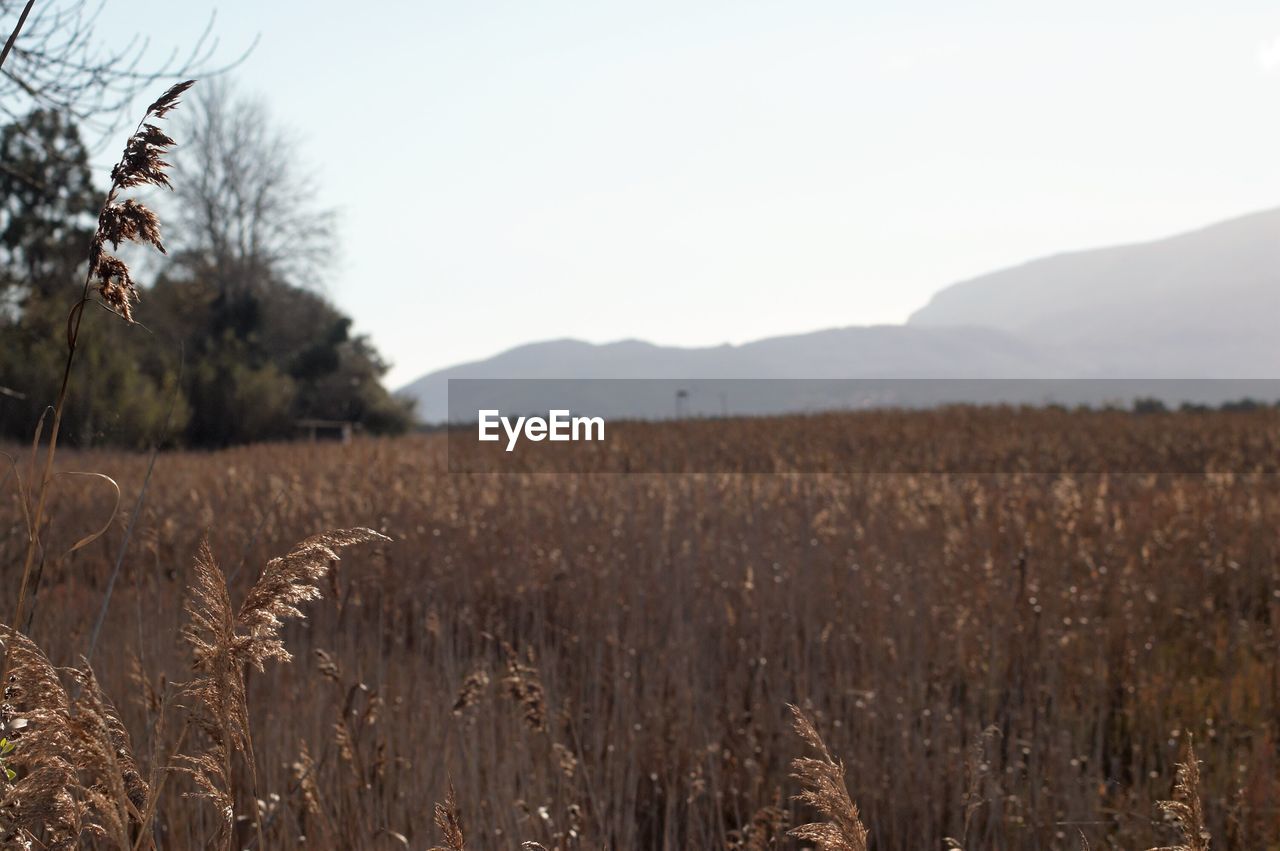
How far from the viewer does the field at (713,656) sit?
9.94 ft

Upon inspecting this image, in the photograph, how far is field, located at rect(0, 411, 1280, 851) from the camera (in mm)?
3029

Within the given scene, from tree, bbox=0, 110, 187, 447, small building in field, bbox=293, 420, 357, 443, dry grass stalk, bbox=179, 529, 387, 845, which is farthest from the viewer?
small building in field, bbox=293, 420, 357, 443

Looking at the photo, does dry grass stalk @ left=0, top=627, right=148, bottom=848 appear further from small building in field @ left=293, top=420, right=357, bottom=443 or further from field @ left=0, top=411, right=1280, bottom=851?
small building in field @ left=293, top=420, right=357, bottom=443

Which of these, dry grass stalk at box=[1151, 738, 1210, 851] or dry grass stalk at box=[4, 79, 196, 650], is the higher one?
dry grass stalk at box=[4, 79, 196, 650]

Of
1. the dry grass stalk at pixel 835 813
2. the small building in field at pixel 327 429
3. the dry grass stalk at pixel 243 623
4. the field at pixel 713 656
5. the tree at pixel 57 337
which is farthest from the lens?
the small building in field at pixel 327 429

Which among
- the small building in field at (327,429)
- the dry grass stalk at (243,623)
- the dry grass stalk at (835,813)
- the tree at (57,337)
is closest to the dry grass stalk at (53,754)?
the dry grass stalk at (243,623)

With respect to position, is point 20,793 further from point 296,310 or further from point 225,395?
point 296,310

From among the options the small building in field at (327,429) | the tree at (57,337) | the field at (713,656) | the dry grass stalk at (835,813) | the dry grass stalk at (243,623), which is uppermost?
the tree at (57,337)

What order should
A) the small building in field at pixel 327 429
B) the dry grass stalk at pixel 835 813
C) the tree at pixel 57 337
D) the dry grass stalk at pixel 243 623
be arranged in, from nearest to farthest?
the dry grass stalk at pixel 835 813 < the dry grass stalk at pixel 243 623 < the tree at pixel 57 337 < the small building in field at pixel 327 429

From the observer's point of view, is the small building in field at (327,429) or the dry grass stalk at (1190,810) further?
the small building in field at (327,429)

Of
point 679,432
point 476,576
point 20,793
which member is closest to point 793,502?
point 476,576

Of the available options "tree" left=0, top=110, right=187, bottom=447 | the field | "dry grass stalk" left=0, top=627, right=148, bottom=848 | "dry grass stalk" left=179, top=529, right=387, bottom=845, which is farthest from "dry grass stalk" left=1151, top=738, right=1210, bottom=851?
"tree" left=0, top=110, right=187, bottom=447

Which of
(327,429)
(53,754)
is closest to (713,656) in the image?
(53,754)

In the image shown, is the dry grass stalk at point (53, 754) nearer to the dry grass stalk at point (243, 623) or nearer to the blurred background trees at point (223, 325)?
the dry grass stalk at point (243, 623)
